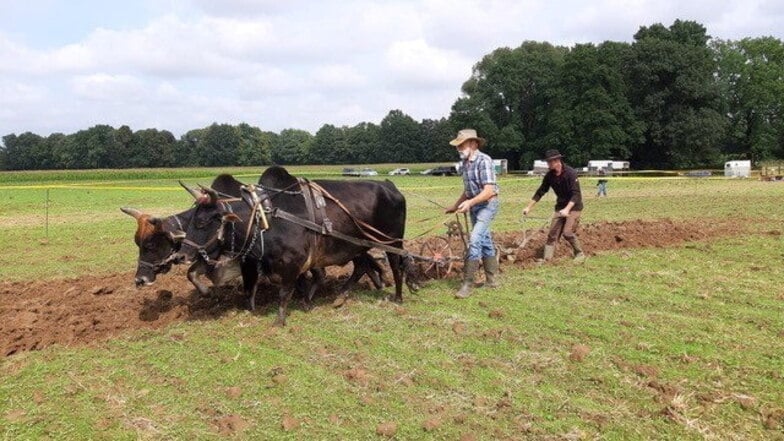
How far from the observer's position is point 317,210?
8.52 m

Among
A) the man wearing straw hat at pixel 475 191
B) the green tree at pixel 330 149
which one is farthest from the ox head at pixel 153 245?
the green tree at pixel 330 149

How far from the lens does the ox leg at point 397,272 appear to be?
9.14m

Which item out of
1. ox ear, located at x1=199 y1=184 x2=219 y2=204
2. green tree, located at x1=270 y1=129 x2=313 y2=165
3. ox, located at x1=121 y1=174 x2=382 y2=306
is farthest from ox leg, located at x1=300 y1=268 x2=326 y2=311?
green tree, located at x1=270 y1=129 x2=313 y2=165

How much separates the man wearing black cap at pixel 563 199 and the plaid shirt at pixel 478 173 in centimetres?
244

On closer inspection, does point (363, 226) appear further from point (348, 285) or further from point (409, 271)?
point (409, 271)

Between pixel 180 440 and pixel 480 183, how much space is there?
580 cm

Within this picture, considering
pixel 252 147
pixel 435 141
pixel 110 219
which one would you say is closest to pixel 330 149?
pixel 252 147

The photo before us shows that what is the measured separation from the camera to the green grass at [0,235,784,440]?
5.13 meters

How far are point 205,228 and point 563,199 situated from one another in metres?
6.95

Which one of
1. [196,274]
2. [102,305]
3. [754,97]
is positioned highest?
[754,97]

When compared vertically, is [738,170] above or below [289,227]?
above

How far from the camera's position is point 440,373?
6184 millimetres

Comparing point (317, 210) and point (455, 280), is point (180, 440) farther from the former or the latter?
point (455, 280)

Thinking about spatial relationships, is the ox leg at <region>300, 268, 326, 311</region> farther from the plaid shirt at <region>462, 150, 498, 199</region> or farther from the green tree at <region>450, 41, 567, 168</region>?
the green tree at <region>450, 41, 567, 168</region>
